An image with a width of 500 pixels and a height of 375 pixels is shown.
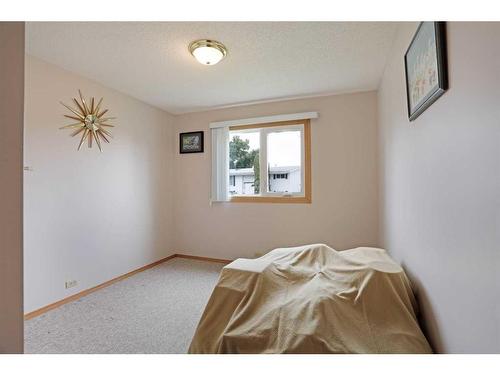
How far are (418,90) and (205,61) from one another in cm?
164

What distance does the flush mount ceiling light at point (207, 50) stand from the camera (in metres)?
2.00

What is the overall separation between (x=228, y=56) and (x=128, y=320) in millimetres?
2519

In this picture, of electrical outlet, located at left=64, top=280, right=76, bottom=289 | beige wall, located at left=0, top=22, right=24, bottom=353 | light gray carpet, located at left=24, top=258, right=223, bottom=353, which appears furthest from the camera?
electrical outlet, located at left=64, top=280, right=76, bottom=289

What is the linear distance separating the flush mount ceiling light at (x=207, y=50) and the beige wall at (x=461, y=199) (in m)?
1.38

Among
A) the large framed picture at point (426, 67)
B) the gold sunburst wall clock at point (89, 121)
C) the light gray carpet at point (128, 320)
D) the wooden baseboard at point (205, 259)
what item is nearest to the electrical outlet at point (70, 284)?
the light gray carpet at point (128, 320)

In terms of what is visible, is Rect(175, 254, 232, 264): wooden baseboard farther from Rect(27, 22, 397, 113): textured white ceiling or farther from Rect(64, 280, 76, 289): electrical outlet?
Rect(27, 22, 397, 113): textured white ceiling

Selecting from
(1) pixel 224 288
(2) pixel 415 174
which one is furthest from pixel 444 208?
(1) pixel 224 288

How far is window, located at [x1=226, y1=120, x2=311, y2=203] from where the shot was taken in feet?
11.1

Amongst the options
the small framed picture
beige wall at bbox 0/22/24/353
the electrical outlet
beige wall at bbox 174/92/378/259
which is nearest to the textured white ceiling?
beige wall at bbox 174/92/378/259

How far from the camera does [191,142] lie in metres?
3.95

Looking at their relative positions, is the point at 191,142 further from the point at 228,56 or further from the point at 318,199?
the point at 318,199

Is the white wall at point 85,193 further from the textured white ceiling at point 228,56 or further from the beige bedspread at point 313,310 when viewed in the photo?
the beige bedspread at point 313,310

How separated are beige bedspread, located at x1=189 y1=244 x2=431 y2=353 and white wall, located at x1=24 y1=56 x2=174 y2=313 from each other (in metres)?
1.90

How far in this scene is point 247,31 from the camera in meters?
1.88
